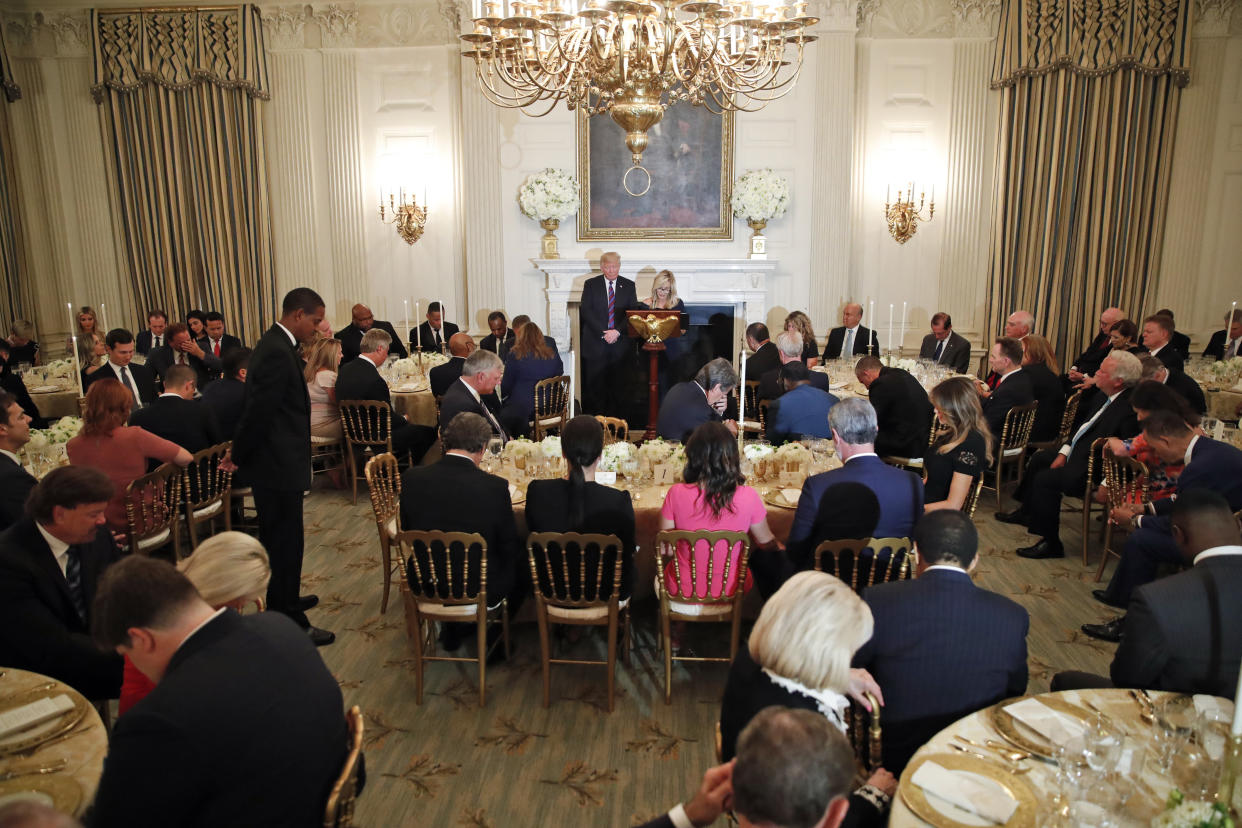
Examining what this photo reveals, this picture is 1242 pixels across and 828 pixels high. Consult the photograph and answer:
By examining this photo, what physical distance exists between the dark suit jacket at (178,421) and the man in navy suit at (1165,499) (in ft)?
17.8

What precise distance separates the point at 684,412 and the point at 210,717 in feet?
13.2

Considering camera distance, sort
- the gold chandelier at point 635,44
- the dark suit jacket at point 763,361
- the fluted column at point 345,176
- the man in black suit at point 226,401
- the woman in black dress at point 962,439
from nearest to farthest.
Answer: the woman in black dress at point 962,439 < the gold chandelier at point 635,44 < the man in black suit at point 226,401 < the dark suit jacket at point 763,361 < the fluted column at point 345,176

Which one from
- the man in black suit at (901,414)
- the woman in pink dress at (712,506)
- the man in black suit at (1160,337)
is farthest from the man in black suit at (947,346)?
the woman in pink dress at (712,506)

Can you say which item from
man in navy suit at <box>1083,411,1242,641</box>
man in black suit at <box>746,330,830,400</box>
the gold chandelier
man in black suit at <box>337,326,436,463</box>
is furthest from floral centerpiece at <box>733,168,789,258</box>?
man in navy suit at <box>1083,411,1242,641</box>

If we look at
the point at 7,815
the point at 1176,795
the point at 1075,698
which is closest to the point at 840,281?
the point at 1075,698

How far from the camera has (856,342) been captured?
30.8 ft

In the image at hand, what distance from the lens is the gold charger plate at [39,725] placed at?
7.79 feet

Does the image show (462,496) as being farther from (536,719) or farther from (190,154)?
(190,154)

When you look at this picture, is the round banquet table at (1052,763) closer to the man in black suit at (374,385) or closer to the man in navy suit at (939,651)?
the man in navy suit at (939,651)

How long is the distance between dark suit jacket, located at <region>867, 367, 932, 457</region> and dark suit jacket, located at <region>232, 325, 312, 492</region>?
3812 mm

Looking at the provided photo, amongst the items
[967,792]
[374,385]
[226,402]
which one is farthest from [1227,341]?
[226,402]

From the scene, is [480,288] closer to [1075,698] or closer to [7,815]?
[1075,698]

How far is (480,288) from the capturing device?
10.2m

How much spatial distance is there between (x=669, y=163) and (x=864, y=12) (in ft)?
8.78
